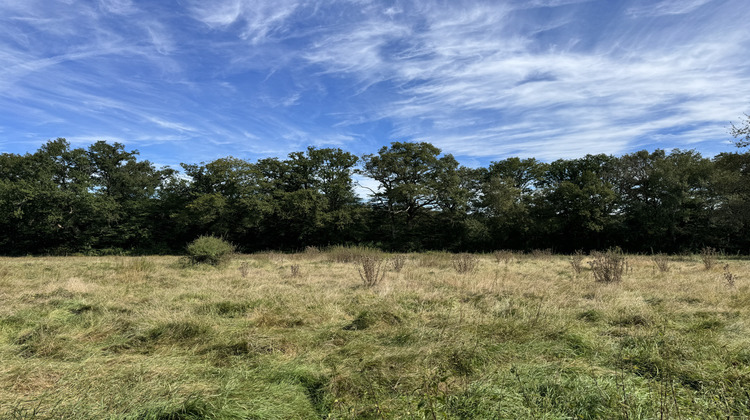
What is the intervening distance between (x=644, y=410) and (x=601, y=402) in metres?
0.28

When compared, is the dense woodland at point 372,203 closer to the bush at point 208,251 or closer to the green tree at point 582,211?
the green tree at point 582,211

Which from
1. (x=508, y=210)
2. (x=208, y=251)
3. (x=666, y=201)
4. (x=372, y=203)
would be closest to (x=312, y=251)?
(x=208, y=251)

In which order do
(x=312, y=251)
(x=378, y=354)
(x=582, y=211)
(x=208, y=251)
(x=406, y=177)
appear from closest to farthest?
(x=378, y=354) < (x=208, y=251) < (x=312, y=251) < (x=582, y=211) < (x=406, y=177)

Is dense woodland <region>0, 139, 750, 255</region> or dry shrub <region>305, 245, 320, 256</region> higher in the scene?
dense woodland <region>0, 139, 750, 255</region>

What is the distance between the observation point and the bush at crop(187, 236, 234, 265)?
1413 cm

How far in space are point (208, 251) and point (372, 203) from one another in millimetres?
22935

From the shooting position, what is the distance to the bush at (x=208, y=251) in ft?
46.4

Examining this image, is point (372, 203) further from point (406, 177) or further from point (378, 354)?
point (378, 354)

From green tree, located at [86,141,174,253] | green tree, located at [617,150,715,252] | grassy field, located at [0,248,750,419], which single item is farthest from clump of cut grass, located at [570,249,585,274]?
green tree, located at [86,141,174,253]

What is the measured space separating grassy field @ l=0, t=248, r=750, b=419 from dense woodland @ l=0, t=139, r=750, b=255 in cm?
2403

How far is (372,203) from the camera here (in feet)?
118

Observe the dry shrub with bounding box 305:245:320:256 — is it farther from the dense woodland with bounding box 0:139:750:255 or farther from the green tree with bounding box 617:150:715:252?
the green tree with bounding box 617:150:715:252

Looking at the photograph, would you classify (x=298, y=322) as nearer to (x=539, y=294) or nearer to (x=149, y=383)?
(x=149, y=383)

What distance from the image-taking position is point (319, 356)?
3.99 meters
